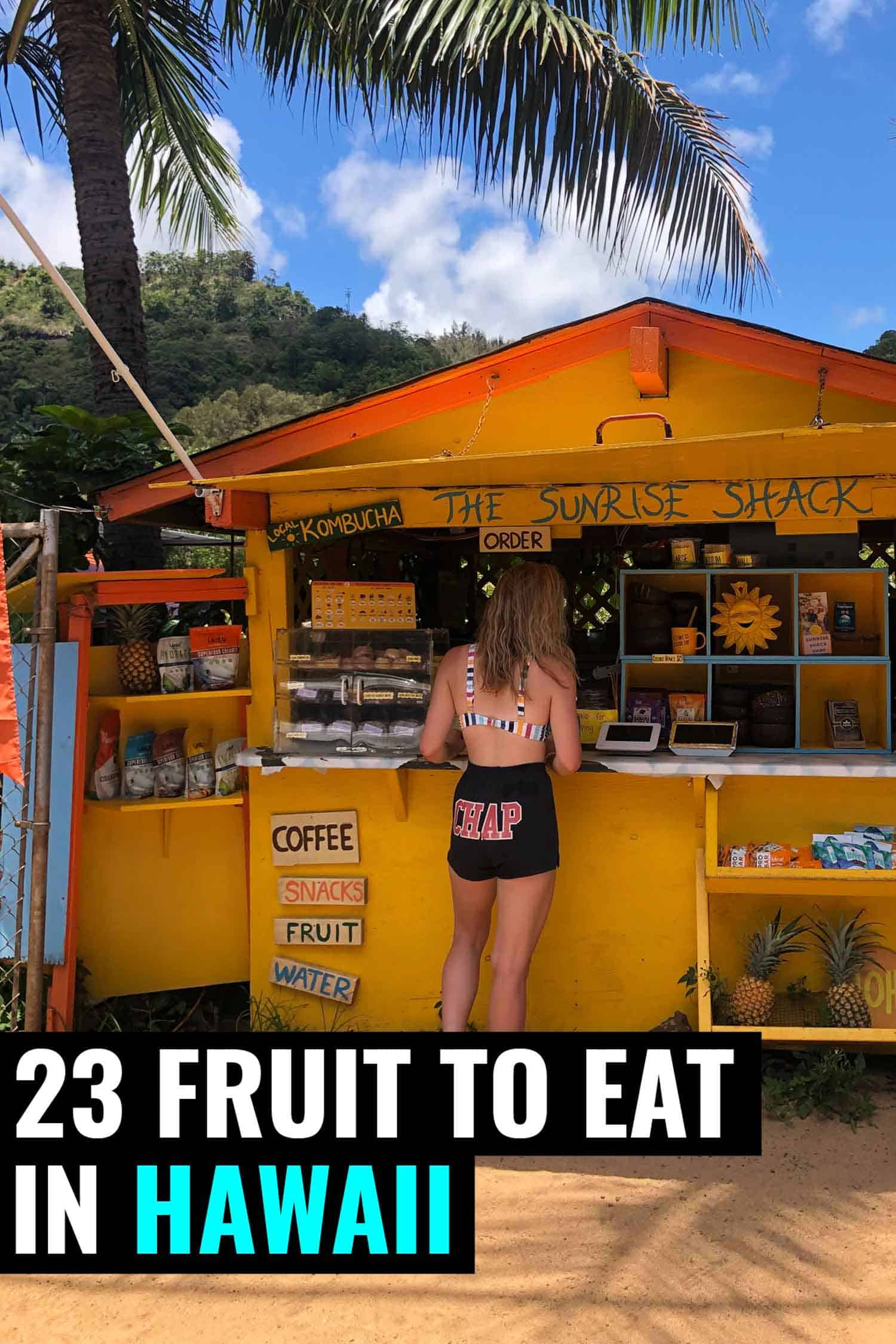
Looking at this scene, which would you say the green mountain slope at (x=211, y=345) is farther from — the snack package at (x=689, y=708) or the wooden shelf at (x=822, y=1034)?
the wooden shelf at (x=822, y=1034)

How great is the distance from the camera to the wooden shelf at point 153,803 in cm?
466

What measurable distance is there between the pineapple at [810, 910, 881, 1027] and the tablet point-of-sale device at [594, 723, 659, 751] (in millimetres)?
1047

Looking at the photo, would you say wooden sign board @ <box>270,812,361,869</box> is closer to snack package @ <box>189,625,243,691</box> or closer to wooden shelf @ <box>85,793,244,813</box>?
wooden shelf @ <box>85,793,244,813</box>

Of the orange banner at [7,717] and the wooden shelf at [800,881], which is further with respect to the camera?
the wooden shelf at [800,881]

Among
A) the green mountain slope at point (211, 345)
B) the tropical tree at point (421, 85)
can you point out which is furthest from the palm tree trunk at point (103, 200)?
the green mountain slope at point (211, 345)

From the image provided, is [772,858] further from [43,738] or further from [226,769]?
[43,738]

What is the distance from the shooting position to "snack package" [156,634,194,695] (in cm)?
467

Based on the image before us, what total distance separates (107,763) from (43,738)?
656 millimetres

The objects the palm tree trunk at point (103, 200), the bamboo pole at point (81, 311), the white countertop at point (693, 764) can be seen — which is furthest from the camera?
the palm tree trunk at point (103, 200)

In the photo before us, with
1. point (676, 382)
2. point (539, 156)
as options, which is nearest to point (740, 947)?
point (676, 382)

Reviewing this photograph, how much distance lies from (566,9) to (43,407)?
19.1ft

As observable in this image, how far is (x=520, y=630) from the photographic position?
3.94 meters

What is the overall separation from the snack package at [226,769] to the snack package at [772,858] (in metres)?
2.26

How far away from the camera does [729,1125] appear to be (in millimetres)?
3877
